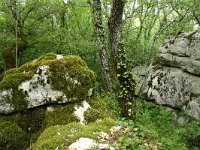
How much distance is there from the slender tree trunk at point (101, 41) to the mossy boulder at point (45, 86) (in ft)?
9.43

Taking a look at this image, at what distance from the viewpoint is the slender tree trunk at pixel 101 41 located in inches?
395

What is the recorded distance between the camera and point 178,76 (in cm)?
1272

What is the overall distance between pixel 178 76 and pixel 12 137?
7.59 metres

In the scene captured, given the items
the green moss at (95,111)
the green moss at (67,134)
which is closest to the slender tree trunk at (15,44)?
the green moss at (95,111)

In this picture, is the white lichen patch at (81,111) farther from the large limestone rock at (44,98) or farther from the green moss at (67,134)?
the green moss at (67,134)

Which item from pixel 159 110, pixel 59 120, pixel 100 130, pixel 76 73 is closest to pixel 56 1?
pixel 159 110

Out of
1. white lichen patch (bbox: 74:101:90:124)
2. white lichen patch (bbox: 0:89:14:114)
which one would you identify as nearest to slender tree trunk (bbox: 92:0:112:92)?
white lichen patch (bbox: 74:101:90:124)

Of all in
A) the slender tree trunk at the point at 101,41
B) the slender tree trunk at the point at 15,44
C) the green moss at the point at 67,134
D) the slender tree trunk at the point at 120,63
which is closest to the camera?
the green moss at the point at 67,134

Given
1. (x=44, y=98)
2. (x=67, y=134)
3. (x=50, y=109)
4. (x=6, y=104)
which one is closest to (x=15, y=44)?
(x=6, y=104)

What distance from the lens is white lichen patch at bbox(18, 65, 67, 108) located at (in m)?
7.25

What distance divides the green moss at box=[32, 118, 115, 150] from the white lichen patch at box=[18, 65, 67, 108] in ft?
5.04

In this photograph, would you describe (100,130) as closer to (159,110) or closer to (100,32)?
(100,32)

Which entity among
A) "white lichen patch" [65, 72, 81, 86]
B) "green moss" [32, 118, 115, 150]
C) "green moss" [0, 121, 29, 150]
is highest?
"white lichen patch" [65, 72, 81, 86]

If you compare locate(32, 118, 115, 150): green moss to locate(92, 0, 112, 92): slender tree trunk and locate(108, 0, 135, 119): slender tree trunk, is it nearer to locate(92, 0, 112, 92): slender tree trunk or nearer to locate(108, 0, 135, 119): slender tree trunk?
locate(108, 0, 135, 119): slender tree trunk
